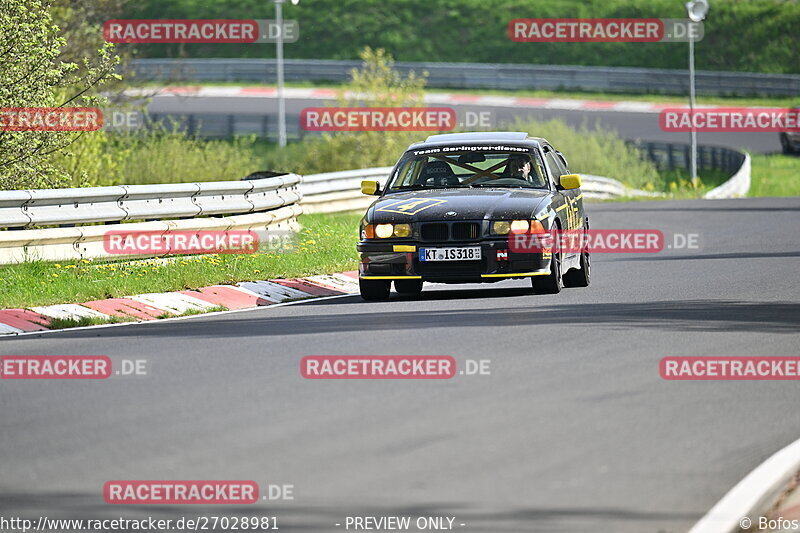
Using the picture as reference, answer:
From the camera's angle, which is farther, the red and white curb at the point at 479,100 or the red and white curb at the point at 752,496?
the red and white curb at the point at 479,100

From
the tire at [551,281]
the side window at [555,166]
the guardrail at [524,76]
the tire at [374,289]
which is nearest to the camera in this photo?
the tire at [551,281]

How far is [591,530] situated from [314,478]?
150 centimetres

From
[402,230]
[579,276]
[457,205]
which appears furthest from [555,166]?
[402,230]

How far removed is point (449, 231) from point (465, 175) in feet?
5.54

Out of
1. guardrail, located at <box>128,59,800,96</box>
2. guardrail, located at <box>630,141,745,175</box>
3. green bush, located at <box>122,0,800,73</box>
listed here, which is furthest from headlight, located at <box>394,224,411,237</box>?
green bush, located at <box>122,0,800,73</box>

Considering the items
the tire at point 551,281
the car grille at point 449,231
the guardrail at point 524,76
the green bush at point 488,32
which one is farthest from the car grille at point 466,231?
the green bush at point 488,32

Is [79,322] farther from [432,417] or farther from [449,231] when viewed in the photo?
[432,417]

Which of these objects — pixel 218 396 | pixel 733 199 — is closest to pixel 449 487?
pixel 218 396

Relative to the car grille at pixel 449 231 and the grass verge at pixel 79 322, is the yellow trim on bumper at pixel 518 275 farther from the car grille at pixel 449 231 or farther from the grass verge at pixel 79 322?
the grass verge at pixel 79 322

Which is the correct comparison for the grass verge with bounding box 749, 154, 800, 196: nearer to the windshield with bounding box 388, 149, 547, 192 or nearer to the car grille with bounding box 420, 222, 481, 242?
the windshield with bounding box 388, 149, 547, 192

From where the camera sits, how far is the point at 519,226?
49.3ft

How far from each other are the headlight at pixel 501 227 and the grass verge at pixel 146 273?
317 cm

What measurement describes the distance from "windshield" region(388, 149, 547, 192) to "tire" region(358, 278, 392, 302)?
114 centimetres

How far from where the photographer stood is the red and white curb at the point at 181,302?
46.4 ft
